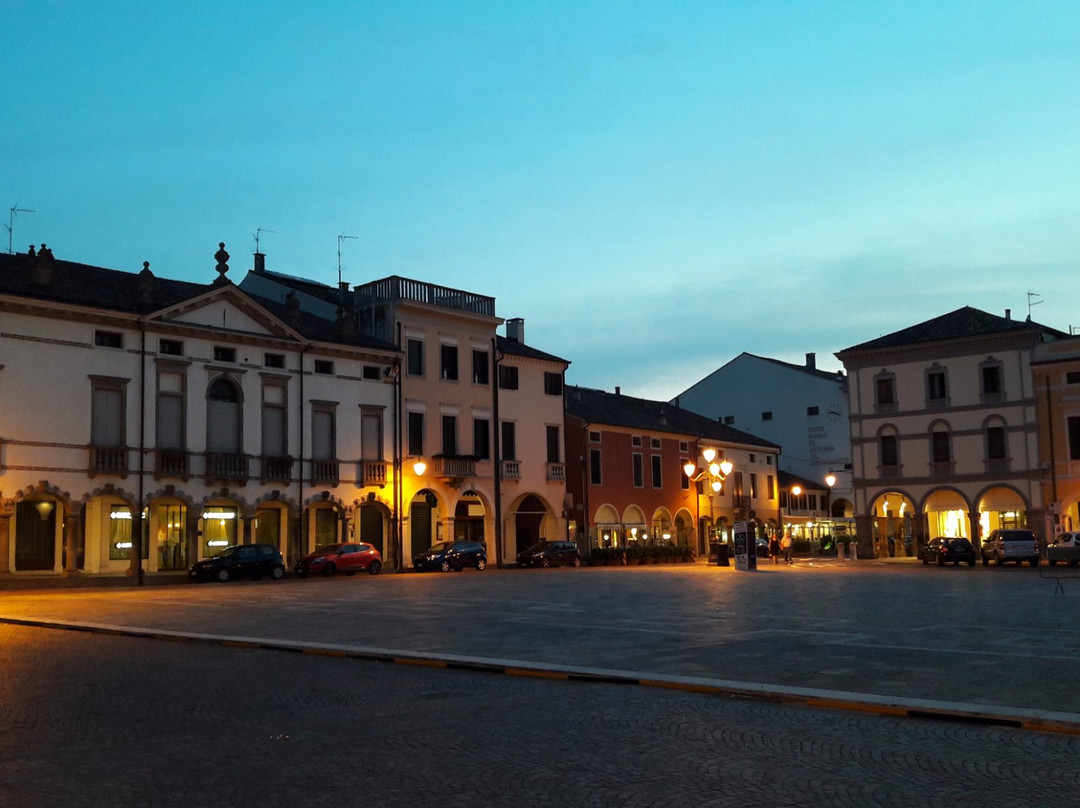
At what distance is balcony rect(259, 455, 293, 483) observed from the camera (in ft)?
150

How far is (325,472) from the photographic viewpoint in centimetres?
4809

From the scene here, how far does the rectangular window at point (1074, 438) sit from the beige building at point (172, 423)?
33.2 m

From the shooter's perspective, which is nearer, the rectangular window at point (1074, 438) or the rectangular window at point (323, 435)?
the rectangular window at point (323, 435)

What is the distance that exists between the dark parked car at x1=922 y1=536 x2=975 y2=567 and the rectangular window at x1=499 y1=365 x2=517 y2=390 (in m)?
21.4

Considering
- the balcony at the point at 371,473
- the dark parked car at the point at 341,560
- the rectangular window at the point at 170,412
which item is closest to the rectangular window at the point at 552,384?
the balcony at the point at 371,473

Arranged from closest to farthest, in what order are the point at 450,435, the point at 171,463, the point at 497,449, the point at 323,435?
the point at 171,463 < the point at 323,435 < the point at 450,435 < the point at 497,449

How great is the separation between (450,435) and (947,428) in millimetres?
26755

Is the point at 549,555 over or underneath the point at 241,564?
underneath

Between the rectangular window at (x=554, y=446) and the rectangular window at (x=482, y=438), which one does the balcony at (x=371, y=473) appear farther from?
the rectangular window at (x=554, y=446)

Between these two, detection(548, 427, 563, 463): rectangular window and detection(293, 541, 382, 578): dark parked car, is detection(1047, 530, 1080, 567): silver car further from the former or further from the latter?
detection(293, 541, 382, 578): dark parked car

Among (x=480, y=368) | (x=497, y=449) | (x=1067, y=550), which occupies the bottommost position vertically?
(x=1067, y=550)

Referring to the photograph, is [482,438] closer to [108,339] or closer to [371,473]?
[371,473]

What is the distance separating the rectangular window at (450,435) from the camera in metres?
53.8

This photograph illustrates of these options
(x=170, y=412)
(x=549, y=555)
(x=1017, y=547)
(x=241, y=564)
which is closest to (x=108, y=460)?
(x=170, y=412)
